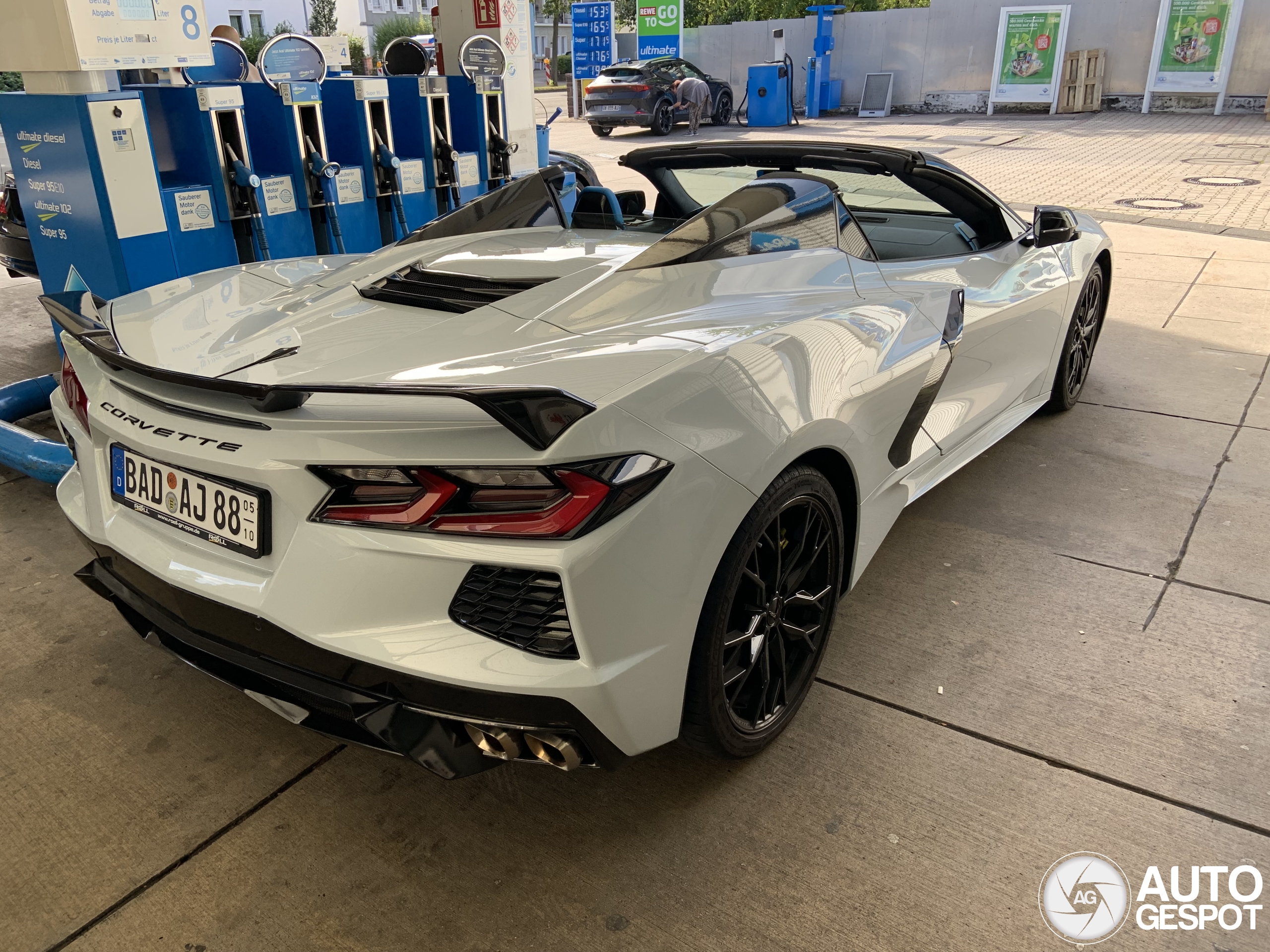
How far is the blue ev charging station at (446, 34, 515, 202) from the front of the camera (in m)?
6.76

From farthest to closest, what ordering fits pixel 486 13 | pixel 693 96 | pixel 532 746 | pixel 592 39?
pixel 592 39 < pixel 693 96 < pixel 486 13 < pixel 532 746

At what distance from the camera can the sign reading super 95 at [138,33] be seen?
14.0 feet

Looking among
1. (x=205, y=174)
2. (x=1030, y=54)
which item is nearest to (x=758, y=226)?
(x=205, y=174)

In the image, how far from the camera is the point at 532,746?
1.88 metres

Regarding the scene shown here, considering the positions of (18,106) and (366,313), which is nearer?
(366,313)

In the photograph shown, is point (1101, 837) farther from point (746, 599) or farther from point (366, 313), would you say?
point (366, 313)

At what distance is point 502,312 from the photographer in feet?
7.70

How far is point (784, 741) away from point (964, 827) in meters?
0.49

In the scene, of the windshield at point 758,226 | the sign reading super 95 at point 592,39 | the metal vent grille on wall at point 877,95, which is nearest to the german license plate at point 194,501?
the windshield at point 758,226

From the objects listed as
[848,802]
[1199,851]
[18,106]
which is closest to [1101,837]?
[1199,851]

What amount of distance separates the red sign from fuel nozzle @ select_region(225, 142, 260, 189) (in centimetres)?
300

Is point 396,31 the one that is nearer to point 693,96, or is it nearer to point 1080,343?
point 693,96

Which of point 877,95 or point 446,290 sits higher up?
point 446,290

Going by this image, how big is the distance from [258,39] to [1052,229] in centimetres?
3874
